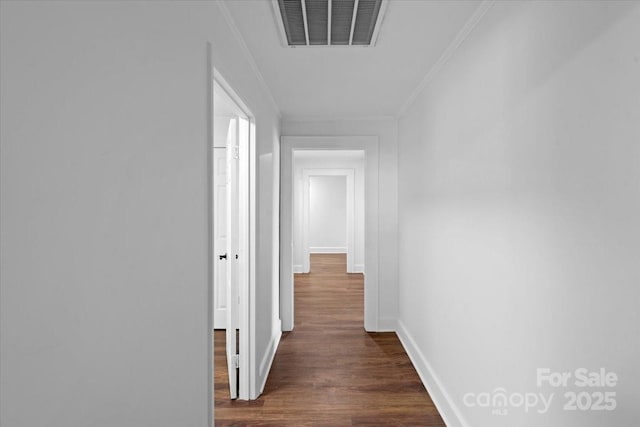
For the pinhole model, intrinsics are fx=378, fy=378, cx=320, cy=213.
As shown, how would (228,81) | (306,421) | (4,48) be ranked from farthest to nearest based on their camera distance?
1. (306,421)
2. (228,81)
3. (4,48)

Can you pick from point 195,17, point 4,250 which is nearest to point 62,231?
point 4,250

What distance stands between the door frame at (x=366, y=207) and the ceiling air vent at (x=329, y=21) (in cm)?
203

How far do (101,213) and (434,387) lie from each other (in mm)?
2676

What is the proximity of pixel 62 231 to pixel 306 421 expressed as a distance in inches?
91.1

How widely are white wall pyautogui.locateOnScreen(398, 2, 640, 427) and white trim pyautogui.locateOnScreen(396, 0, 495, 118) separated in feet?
0.18

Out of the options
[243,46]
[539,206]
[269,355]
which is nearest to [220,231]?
[269,355]

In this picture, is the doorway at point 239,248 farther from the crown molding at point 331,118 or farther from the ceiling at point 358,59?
the crown molding at point 331,118

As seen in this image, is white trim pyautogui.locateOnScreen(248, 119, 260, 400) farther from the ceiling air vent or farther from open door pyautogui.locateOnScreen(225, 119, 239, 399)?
the ceiling air vent

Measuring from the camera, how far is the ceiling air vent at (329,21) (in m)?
1.86

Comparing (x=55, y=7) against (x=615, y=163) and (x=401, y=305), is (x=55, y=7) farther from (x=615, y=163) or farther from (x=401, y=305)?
(x=401, y=305)

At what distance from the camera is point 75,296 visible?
31.5 inches

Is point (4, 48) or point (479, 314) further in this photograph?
point (479, 314)

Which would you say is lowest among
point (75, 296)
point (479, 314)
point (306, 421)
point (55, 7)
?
point (306, 421)

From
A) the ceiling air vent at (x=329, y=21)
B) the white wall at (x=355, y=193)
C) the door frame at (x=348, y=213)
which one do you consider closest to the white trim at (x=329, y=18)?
the ceiling air vent at (x=329, y=21)
